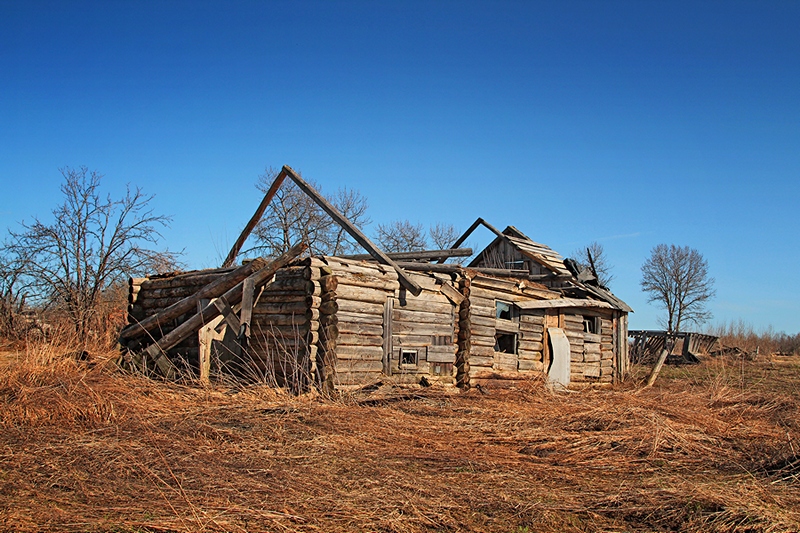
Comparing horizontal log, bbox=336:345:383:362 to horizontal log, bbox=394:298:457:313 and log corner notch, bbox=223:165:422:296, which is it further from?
log corner notch, bbox=223:165:422:296

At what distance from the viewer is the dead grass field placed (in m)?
5.05

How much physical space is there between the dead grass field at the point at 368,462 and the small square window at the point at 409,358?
1276mm

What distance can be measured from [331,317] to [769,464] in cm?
708

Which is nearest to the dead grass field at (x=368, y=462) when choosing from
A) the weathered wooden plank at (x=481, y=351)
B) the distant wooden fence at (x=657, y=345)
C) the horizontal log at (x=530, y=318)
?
the weathered wooden plank at (x=481, y=351)

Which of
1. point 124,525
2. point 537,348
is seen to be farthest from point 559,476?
point 537,348

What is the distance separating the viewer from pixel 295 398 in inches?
423

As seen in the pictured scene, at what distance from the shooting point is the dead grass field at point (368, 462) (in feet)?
16.6

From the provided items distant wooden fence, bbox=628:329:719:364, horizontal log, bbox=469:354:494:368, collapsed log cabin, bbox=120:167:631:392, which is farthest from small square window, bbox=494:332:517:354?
distant wooden fence, bbox=628:329:719:364

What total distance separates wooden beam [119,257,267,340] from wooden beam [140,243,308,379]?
7.5 inches

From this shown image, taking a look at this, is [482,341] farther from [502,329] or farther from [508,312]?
[508,312]

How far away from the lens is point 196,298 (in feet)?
40.6

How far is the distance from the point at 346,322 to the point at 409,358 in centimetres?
211

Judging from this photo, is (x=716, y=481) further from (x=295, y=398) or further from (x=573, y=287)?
(x=573, y=287)

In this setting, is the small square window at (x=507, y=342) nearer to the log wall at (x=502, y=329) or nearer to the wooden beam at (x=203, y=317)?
the log wall at (x=502, y=329)
